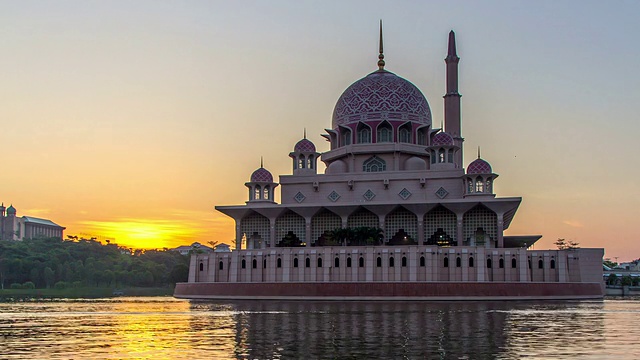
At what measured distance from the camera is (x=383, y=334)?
100 ft

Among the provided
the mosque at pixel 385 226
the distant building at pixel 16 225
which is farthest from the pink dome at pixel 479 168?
the distant building at pixel 16 225

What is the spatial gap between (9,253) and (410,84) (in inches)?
2852

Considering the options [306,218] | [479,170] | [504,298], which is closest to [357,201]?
[306,218]

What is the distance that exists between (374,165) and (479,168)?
485 inches

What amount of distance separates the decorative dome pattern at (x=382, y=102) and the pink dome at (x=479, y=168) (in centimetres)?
1151

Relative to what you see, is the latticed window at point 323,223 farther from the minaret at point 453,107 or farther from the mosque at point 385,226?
the minaret at point 453,107

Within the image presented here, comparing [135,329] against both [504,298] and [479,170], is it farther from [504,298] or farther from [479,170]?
[479,170]

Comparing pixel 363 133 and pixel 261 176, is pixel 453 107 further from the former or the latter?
pixel 261 176

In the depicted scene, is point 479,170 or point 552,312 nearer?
point 552,312

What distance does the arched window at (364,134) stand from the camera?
3231 inches

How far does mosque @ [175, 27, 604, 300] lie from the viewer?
66312mm

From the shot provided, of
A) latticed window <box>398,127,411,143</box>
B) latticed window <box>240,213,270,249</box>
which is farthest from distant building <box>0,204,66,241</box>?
latticed window <box>398,127,411,143</box>

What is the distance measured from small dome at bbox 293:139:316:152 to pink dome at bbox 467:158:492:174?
16581 millimetres

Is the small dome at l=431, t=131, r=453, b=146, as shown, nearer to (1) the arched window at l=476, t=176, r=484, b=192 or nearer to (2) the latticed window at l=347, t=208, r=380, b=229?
(1) the arched window at l=476, t=176, r=484, b=192
